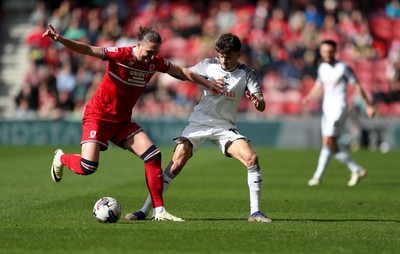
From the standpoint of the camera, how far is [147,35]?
1003cm

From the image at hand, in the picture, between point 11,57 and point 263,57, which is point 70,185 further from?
point 11,57

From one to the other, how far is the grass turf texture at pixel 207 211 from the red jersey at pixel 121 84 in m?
1.23

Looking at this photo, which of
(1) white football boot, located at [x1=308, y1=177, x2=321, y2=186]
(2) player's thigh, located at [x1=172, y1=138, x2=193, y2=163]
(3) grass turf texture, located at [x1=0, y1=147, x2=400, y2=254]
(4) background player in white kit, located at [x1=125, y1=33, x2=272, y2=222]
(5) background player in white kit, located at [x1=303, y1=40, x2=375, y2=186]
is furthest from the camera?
(1) white football boot, located at [x1=308, y1=177, x2=321, y2=186]

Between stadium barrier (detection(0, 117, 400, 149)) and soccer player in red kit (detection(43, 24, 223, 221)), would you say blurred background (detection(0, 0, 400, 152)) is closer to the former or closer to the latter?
stadium barrier (detection(0, 117, 400, 149))

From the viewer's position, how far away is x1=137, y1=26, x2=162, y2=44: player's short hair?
32.9 feet

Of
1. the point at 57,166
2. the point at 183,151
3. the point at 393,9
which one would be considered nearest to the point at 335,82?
the point at 183,151

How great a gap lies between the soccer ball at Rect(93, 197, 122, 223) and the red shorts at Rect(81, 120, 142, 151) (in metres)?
0.79

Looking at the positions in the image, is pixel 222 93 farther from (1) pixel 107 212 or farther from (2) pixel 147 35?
(1) pixel 107 212

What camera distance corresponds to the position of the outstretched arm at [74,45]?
9609 mm

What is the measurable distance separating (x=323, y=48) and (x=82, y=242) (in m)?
8.39

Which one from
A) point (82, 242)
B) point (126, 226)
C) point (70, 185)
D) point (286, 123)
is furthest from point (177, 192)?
point (286, 123)

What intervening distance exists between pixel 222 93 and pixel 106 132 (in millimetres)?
1433

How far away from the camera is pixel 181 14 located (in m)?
31.8

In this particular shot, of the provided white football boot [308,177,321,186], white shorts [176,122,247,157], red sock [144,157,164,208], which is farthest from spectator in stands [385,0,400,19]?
red sock [144,157,164,208]
